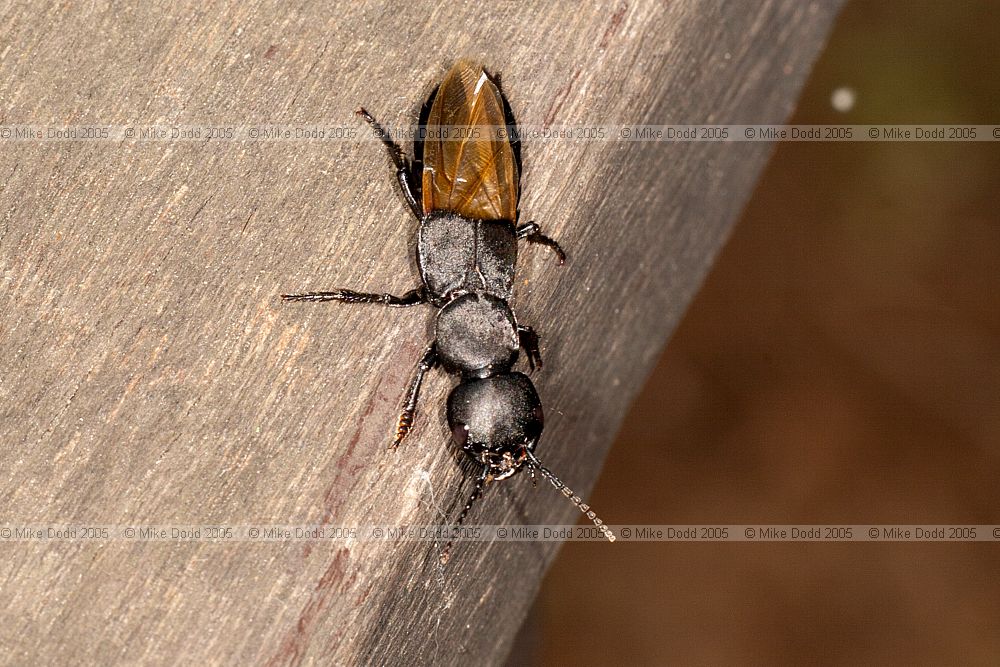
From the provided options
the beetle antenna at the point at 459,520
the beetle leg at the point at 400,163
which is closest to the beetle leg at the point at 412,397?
the beetle antenna at the point at 459,520

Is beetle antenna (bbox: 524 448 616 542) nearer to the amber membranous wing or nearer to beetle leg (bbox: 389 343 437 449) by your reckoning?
beetle leg (bbox: 389 343 437 449)

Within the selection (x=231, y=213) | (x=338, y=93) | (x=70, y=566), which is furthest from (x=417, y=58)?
(x=70, y=566)

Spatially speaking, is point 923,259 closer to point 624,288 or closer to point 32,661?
point 624,288

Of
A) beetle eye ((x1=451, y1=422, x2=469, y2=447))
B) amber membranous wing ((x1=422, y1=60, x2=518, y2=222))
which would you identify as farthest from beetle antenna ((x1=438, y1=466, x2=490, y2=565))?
amber membranous wing ((x1=422, y1=60, x2=518, y2=222))

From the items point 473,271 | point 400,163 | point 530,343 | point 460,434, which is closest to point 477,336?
point 530,343

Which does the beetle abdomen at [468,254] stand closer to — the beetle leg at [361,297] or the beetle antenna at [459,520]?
the beetle leg at [361,297]

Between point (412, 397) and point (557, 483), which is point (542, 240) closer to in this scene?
point (412, 397)
